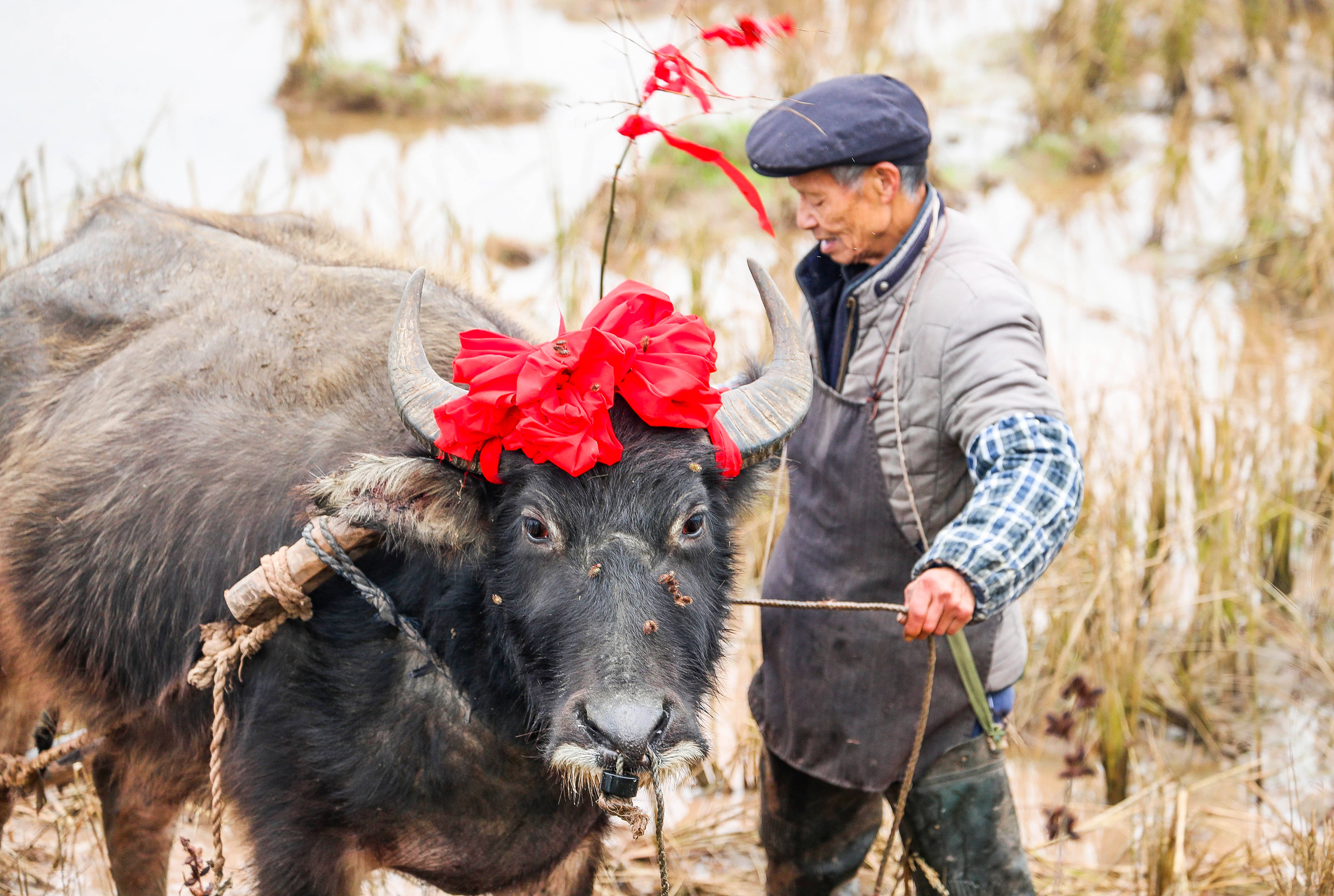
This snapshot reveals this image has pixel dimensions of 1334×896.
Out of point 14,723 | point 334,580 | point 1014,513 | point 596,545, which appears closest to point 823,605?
point 1014,513

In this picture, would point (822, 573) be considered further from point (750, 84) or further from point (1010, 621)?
point (750, 84)

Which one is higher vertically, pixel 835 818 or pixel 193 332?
pixel 193 332

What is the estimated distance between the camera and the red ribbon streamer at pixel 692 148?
8.84 ft

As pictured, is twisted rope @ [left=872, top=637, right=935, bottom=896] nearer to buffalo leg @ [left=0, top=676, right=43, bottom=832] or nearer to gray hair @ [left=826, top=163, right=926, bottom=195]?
gray hair @ [left=826, top=163, right=926, bottom=195]

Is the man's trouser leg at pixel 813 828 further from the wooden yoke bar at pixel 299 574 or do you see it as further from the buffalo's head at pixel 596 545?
the wooden yoke bar at pixel 299 574

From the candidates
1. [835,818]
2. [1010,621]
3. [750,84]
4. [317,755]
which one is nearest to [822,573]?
[1010,621]

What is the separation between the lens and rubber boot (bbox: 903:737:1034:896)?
10.0 feet

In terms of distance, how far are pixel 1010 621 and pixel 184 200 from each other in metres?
7.29

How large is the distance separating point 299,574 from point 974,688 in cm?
165

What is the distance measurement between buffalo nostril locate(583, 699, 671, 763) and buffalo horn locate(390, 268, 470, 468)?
0.60 meters

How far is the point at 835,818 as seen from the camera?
11.1ft

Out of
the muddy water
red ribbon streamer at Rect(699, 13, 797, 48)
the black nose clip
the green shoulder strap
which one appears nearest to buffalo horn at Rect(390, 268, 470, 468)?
the black nose clip

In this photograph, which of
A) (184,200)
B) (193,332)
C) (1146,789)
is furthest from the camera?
(184,200)

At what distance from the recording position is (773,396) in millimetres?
2658
